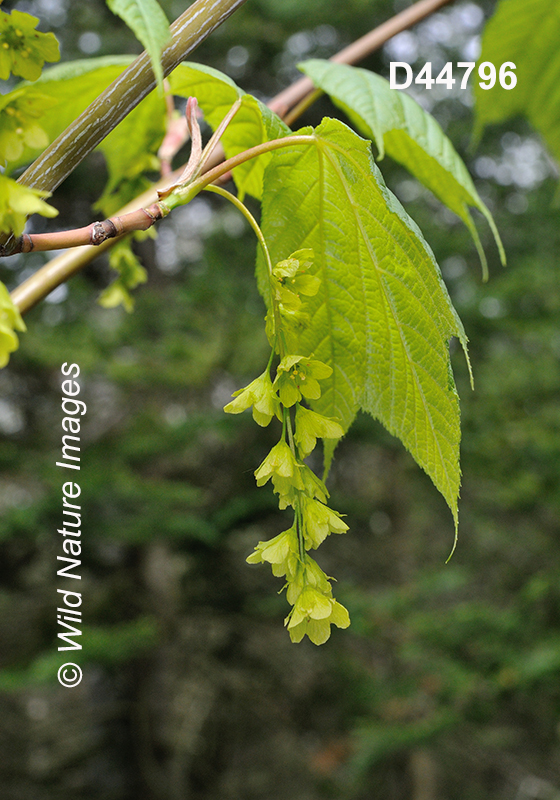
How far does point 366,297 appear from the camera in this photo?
0.46 m

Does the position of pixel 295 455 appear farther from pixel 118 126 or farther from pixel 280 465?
pixel 118 126

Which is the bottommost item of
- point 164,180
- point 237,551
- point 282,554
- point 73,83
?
point 237,551

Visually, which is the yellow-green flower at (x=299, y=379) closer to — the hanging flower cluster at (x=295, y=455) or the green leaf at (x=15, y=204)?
the hanging flower cluster at (x=295, y=455)

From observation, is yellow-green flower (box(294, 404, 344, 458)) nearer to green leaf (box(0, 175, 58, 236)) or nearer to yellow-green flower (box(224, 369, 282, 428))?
yellow-green flower (box(224, 369, 282, 428))

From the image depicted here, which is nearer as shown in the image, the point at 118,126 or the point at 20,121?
the point at 20,121

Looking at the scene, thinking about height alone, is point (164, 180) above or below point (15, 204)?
below

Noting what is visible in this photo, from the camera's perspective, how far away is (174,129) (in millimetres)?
746

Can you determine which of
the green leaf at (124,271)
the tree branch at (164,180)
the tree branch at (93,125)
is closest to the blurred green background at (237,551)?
the green leaf at (124,271)

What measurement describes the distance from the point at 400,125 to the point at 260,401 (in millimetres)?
292

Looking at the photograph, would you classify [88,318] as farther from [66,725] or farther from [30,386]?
[66,725]

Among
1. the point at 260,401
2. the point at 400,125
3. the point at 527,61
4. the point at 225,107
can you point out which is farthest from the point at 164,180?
the point at 527,61

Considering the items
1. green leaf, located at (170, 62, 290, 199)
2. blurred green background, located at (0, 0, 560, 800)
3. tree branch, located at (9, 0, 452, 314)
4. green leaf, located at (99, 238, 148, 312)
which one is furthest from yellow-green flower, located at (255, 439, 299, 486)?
blurred green background, located at (0, 0, 560, 800)

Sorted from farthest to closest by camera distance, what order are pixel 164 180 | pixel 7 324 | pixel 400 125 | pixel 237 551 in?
pixel 237 551, pixel 164 180, pixel 400 125, pixel 7 324

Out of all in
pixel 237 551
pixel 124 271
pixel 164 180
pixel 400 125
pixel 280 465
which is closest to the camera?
pixel 280 465
